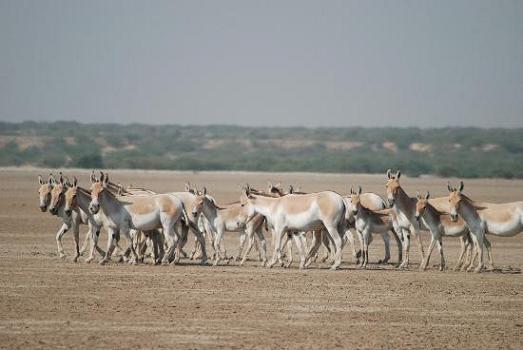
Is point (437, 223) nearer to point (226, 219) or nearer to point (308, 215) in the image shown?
point (308, 215)

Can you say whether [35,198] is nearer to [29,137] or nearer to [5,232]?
[5,232]

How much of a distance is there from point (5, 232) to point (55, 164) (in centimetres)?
6641

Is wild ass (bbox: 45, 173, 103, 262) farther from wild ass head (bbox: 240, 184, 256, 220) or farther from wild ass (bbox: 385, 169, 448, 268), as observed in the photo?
wild ass (bbox: 385, 169, 448, 268)

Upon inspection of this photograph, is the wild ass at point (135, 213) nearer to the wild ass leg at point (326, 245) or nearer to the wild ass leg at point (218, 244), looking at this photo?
the wild ass leg at point (218, 244)

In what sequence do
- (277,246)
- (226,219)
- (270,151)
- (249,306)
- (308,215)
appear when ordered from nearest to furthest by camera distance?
1. (249,306)
2. (308,215)
3. (277,246)
4. (226,219)
5. (270,151)

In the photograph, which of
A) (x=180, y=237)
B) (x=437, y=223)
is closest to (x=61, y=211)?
(x=180, y=237)

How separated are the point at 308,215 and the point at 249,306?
6690 millimetres

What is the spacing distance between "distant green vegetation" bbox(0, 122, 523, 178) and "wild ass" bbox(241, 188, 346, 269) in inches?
2640

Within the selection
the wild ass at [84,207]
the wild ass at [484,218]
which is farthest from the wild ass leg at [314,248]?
the wild ass at [84,207]

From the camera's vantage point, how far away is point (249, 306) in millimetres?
18891

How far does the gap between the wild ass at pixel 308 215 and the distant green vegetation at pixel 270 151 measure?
67.0 meters

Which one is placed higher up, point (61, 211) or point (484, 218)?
point (61, 211)

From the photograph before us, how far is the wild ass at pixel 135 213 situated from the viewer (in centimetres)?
2512

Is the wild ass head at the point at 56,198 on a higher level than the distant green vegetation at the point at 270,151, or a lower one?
higher
